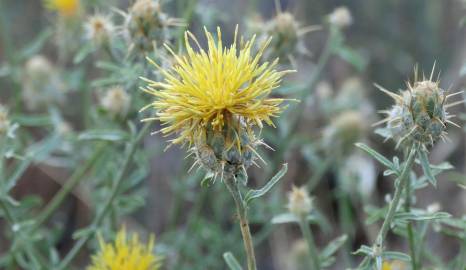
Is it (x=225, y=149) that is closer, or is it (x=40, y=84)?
(x=225, y=149)

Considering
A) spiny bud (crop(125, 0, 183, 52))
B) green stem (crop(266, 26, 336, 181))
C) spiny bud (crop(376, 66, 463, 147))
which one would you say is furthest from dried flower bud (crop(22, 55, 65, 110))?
spiny bud (crop(376, 66, 463, 147))

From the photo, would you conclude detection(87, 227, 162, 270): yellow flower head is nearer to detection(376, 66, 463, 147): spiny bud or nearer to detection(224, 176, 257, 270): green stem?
detection(224, 176, 257, 270): green stem

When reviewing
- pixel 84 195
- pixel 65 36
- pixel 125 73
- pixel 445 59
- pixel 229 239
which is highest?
pixel 65 36

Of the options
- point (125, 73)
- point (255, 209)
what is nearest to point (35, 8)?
point (255, 209)

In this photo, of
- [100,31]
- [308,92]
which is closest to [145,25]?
[100,31]

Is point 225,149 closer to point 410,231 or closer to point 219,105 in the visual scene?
point 219,105

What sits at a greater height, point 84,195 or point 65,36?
point 65,36

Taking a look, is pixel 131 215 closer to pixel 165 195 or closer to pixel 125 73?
pixel 165 195
